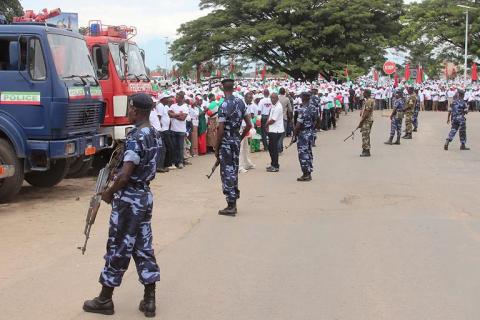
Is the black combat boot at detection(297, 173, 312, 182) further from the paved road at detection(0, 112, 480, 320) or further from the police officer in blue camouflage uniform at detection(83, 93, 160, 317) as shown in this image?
the police officer in blue camouflage uniform at detection(83, 93, 160, 317)

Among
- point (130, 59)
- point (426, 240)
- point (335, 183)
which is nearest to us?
point (426, 240)

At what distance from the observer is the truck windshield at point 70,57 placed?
9.38 meters

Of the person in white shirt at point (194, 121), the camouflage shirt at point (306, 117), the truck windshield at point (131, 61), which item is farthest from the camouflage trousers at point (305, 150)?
the person in white shirt at point (194, 121)

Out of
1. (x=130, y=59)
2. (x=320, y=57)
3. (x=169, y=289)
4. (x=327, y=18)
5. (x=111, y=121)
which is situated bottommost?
(x=169, y=289)

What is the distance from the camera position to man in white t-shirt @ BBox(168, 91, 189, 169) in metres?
13.7

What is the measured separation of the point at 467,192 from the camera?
10.6m

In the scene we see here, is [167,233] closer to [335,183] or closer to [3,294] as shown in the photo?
[3,294]

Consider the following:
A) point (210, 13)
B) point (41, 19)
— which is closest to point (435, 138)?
point (41, 19)

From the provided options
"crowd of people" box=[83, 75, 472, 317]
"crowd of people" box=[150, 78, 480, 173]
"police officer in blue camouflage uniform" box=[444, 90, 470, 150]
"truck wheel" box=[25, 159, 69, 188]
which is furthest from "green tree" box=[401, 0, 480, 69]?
"truck wheel" box=[25, 159, 69, 188]

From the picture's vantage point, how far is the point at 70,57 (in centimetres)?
980

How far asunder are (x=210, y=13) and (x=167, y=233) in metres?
41.2

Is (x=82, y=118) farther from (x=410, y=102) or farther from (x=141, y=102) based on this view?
(x=410, y=102)

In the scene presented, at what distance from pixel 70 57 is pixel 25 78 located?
93cm

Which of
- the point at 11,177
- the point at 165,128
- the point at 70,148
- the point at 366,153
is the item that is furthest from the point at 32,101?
the point at 366,153
